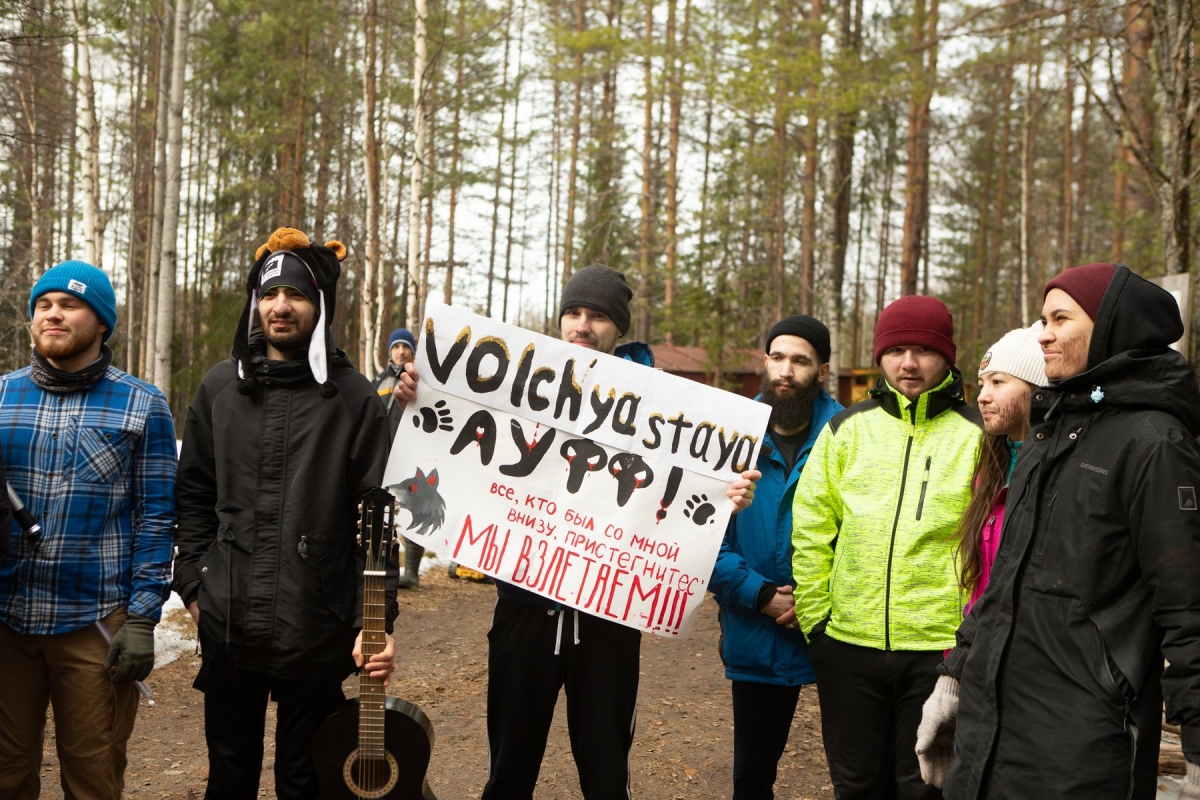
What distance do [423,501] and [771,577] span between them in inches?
58.3

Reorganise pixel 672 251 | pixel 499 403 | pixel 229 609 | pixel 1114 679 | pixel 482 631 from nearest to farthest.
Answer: pixel 1114 679 → pixel 229 609 → pixel 499 403 → pixel 482 631 → pixel 672 251

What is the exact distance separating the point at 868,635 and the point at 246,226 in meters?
23.3

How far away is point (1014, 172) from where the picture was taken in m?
30.2

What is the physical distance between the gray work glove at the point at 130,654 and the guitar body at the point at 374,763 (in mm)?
669

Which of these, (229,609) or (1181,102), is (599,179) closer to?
(1181,102)

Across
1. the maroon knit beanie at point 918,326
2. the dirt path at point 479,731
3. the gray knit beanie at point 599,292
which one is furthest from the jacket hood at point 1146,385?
the dirt path at point 479,731

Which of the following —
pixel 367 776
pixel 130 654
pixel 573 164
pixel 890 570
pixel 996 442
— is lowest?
pixel 367 776

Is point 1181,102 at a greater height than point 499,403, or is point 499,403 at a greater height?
point 1181,102

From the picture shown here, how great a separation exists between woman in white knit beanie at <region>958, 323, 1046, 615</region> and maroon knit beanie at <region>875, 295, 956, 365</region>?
23 cm

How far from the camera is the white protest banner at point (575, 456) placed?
382 cm

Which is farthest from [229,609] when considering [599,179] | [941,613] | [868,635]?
[599,179]

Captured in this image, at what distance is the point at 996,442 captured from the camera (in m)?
3.39

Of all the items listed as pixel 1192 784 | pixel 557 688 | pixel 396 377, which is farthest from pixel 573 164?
pixel 1192 784

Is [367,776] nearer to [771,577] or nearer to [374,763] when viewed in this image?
[374,763]
